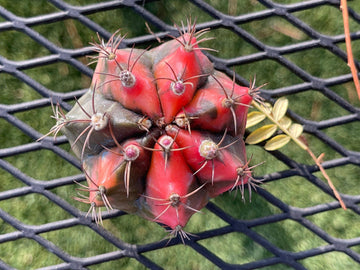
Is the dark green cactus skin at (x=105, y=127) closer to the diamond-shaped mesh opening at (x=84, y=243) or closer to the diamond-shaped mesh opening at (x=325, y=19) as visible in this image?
the diamond-shaped mesh opening at (x=84, y=243)

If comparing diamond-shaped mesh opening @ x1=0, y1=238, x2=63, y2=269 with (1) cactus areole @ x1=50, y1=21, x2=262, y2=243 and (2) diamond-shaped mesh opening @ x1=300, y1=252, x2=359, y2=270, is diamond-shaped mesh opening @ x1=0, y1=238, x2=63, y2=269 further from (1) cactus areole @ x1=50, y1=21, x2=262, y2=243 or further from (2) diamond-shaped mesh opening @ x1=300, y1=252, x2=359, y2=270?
(2) diamond-shaped mesh opening @ x1=300, y1=252, x2=359, y2=270

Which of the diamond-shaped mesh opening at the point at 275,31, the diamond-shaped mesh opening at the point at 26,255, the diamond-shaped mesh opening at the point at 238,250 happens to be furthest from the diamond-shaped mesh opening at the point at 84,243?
the diamond-shaped mesh opening at the point at 275,31

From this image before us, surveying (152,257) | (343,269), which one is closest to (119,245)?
(152,257)

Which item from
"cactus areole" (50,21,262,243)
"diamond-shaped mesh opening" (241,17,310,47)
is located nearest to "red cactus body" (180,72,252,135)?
"cactus areole" (50,21,262,243)

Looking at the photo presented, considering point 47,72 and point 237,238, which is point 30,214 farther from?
point 237,238

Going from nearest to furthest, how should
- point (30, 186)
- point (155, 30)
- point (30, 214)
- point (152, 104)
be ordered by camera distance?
point (152, 104), point (30, 186), point (155, 30), point (30, 214)
